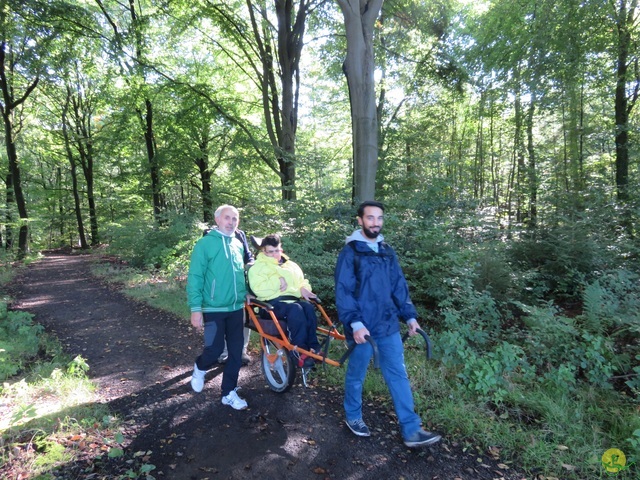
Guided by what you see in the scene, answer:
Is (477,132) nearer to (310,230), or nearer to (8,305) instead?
(310,230)

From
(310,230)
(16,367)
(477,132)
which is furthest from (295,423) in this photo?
(477,132)

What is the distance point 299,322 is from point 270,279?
1.96 feet

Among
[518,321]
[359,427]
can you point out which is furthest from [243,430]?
[518,321]

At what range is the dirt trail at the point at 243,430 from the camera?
9.29 feet

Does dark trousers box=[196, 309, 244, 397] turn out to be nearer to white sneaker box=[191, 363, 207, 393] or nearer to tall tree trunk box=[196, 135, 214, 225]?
white sneaker box=[191, 363, 207, 393]

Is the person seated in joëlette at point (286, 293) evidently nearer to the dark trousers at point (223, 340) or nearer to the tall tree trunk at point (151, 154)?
the dark trousers at point (223, 340)

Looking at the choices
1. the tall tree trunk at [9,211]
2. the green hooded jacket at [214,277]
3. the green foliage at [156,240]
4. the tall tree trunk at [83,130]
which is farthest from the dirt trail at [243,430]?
the tall tree trunk at [83,130]

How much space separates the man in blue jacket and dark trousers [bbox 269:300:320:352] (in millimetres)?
725

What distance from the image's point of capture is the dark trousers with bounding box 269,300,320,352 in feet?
12.4

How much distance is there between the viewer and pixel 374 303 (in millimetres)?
3008

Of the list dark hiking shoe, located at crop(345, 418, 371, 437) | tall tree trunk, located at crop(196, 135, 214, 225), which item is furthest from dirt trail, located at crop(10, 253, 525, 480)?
tall tree trunk, located at crop(196, 135, 214, 225)

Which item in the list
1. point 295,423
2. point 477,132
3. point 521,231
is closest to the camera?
point 295,423

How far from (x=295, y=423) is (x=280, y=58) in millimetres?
12126

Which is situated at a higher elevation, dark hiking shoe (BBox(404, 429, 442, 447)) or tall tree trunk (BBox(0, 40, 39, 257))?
tall tree trunk (BBox(0, 40, 39, 257))
